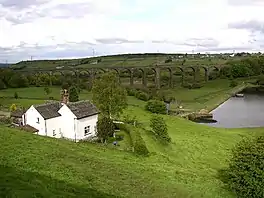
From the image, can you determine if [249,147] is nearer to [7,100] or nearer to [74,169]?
[74,169]

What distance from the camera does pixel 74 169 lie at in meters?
28.5

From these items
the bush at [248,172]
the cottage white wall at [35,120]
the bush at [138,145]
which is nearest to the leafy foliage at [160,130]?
the bush at [138,145]

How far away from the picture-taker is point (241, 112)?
9356 centimetres

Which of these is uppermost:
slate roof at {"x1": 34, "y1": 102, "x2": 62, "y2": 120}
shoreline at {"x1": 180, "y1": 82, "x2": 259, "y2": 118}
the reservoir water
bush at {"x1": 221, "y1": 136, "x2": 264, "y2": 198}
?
slate roof at {"x1": 34, "y1": 102, "x2": 62, "y2": 120}

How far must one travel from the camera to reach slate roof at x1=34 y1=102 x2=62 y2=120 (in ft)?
151

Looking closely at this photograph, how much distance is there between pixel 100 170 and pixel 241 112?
7003 centimetres

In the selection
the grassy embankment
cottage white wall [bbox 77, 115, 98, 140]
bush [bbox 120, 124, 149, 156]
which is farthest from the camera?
cottage white wall [bbox 77, 115, 98, 140]

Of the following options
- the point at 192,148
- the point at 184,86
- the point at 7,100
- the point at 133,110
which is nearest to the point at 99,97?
the point at 192,148

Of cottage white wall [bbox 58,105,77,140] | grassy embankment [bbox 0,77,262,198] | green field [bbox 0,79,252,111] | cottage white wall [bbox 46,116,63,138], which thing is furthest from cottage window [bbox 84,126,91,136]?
green field [bbox 0,79,252,111]

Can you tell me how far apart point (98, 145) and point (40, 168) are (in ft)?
46.4

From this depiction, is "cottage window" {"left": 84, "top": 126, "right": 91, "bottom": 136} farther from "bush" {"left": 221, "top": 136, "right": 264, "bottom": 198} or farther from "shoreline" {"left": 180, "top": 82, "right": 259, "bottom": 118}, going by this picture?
"shoreline" {"left": 180, "top": 82, "right": 259, "bottom": 118}

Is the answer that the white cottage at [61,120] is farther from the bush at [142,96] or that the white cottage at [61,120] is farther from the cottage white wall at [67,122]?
the bush at [142,96]

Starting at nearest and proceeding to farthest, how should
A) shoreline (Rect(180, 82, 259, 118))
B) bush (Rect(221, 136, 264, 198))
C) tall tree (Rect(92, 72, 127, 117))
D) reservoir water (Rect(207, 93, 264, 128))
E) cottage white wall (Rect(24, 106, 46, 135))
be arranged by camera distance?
bush (Rect(221, 136, 264, 198))
cottage white wall (Rect(24, 106, 46, 135))
tall tree (Rect(92, 72, 127, 117))
reservoir water (Rect(207, 93, 264, 128))
shoreline (Rect(180, 82, 259, 118))

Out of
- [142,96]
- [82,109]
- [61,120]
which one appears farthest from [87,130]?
[142,96]
